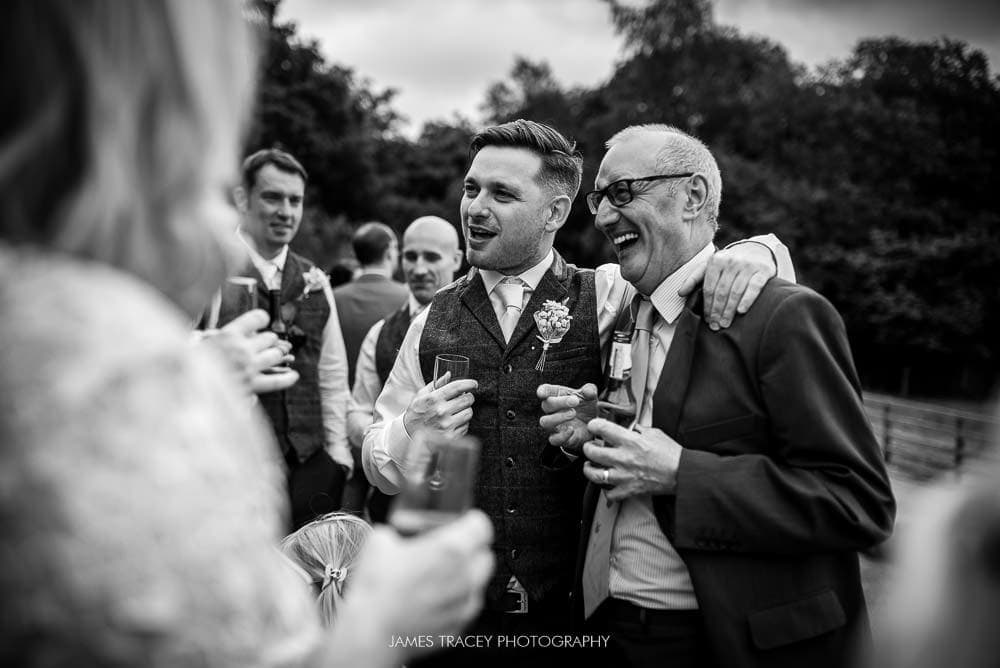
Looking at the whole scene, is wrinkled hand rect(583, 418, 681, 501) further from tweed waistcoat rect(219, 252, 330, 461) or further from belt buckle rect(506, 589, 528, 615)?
tweed waistcoat rect(219, 252, 330, 461)

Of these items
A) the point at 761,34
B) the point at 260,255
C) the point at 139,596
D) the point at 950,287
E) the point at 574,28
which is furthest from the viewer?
the point at 574,28

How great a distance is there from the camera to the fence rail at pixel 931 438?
10070 mm

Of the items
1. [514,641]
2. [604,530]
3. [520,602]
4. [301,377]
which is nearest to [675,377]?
→ [604,530]

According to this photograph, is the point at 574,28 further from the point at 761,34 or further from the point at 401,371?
the point at 401,371

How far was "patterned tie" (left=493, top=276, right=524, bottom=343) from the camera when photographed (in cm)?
327

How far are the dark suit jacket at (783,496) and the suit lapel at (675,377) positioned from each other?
0.11 m

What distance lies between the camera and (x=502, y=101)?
51.8 m

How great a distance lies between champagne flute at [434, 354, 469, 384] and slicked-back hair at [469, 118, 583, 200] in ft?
3.34

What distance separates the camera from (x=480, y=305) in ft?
10.9

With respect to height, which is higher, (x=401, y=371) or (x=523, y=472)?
(x=401, y=371)

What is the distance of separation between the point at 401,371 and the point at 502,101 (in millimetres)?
50849

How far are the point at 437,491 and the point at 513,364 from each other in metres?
1.77

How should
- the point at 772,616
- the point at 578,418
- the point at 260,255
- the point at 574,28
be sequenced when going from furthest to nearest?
the point at 574,28 < the point at 260,255 < the point at 578,418 < the point at 772,616

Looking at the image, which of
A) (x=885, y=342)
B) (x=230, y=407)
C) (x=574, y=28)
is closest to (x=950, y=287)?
(x=885, y=342)
